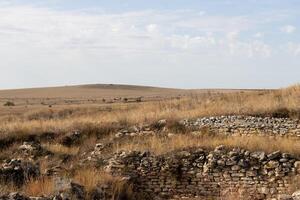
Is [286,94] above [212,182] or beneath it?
above

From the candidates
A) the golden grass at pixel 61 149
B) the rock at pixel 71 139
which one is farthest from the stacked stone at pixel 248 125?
the golden grass at pixel 61 149

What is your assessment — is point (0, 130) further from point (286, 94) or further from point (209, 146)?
point (286, 94)

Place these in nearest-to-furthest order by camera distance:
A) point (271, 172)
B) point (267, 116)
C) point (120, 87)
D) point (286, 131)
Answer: point (271, 172) → point (286, 131) → point (267, 116) → point (120, 87)

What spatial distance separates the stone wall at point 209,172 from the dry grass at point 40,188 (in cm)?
359

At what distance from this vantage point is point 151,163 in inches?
544

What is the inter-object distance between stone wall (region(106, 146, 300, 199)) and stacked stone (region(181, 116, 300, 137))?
4476 millimetres

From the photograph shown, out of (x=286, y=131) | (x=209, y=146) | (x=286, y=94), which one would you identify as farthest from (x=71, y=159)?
(x=286, y=94)

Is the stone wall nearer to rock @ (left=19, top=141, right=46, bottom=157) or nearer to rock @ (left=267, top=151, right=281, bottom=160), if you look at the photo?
rock @ (left=267, top=151, right=281, bottom=160)

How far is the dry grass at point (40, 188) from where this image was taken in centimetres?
944

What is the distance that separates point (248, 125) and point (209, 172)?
5.57 m

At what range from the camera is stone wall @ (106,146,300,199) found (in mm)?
12703

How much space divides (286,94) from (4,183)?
58.9ft

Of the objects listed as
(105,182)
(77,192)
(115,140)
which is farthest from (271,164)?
(115,140)

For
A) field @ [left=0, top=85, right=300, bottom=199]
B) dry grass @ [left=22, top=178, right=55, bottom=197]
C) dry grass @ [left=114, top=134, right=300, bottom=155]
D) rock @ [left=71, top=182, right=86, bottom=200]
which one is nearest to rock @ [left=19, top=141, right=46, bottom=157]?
field @ [left=0, top=85, right=300, bottom=199]
